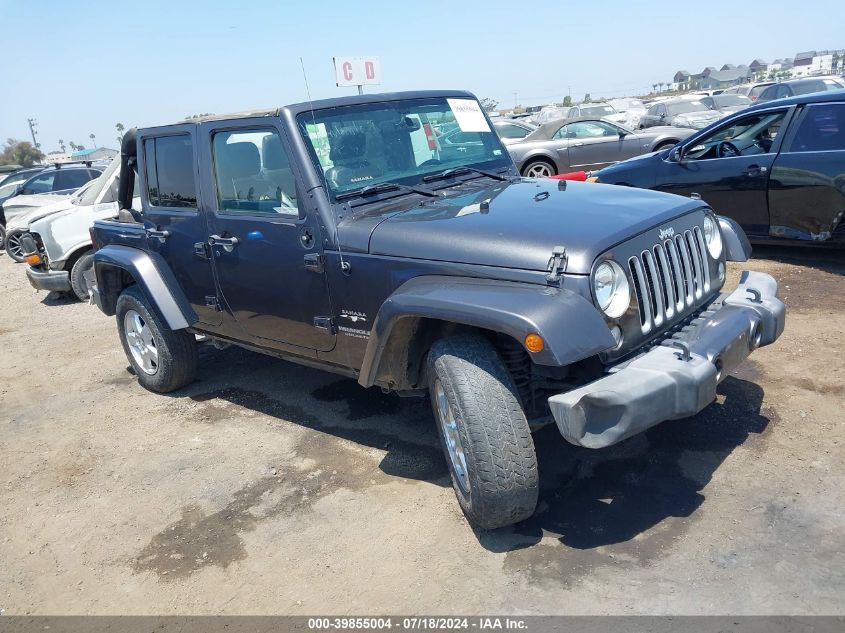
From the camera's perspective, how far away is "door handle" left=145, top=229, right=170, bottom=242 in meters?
4.91

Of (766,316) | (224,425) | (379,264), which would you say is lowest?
(224,425)

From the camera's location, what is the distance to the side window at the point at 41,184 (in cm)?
1409

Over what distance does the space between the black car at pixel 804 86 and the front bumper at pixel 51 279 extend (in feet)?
49.3

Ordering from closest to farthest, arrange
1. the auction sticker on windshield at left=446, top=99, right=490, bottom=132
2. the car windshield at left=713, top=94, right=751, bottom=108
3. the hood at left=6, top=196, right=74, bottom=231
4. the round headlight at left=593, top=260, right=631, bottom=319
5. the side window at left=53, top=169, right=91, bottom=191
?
1. the round headlight at left=593, top=260, right=631, bottom=319
2. the auction sticker on windshield at left=446, top=99, right=490, bottom=132
3. the hood at left=6, top=196, right=74, bottom=231
4. the side window at left=53, top=169, right=91, bottom=191
5. the car windshield at left=713, top=94, right=751, bottom=108

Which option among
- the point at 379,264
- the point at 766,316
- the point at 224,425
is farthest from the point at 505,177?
the point at 224,425

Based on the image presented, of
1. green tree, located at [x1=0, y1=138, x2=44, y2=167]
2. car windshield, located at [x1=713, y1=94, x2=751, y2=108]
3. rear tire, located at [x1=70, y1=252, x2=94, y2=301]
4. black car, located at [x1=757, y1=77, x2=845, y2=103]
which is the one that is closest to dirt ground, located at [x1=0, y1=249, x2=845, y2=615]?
rear tire, located at [x1=70, y1=252, x2=94, y2=301]

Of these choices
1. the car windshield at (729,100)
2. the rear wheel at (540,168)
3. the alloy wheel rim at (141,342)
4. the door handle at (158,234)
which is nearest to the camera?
the door handle at (158,234)

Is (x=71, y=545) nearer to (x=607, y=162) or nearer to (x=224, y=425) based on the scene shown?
(x=224, y=425)

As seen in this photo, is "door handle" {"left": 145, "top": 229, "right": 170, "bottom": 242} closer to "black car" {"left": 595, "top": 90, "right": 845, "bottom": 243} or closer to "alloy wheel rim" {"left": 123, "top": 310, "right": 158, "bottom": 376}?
"alloy wheel rim" {"left": 123, "top": 310, "right": 158, "bottom": 376}

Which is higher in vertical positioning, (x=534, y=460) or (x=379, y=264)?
(x=379, y=264)

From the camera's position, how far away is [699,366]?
3014 mm

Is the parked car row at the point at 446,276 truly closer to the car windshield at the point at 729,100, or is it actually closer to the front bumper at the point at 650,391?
the front bumper at the point at 650,391

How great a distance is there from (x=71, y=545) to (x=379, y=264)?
211 centimetres

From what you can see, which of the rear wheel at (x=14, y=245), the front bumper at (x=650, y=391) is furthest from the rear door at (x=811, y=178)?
the rear wheel at (x=14, y=245)
